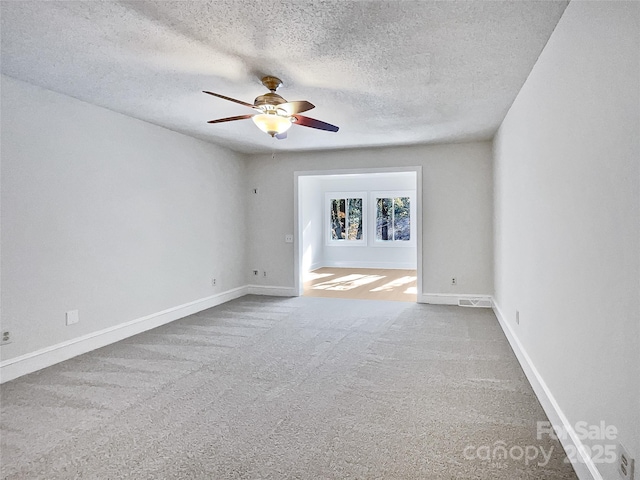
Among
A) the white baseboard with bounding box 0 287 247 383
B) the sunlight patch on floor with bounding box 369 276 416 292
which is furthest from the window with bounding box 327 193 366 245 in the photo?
the white baseboard with bounding box 0 287 247 383

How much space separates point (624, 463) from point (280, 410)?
179 cm

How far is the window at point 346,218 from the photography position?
10305mm

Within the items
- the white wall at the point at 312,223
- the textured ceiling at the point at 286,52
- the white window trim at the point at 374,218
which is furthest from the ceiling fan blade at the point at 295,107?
the white window trim at the point at 374,218

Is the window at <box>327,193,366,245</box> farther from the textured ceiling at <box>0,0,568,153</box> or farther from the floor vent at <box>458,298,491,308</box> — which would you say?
the textured ceiling at <box>0,0,568,153</box>

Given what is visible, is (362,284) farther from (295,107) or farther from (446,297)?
(295,107)

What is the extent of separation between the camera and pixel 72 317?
3600 mm

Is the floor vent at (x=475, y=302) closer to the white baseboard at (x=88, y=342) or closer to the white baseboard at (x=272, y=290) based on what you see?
the white baseboard at (x=272, y=290)

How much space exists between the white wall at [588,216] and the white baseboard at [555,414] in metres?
0.06

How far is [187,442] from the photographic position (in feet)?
7.11

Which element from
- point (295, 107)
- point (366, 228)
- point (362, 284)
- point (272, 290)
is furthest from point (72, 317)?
point (366, 228)

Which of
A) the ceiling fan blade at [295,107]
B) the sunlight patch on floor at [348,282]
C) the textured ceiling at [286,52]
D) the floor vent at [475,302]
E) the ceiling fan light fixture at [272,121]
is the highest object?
the textured ceiling at [286,52]

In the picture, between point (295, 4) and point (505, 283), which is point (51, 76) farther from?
point (505, 283)

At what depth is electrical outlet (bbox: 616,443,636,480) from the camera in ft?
4.46

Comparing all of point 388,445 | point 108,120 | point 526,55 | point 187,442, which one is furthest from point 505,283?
point 108,120
